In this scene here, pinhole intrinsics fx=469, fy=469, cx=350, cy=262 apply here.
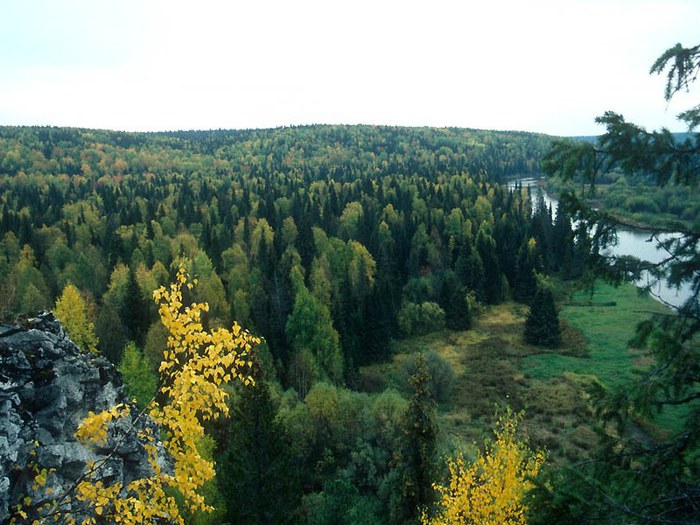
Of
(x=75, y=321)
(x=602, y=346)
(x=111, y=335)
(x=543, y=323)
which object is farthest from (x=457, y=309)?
(x=75, y=321)

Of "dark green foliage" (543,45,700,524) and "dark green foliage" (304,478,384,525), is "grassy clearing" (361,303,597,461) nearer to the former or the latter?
"dark green foliage" (304,478,384,525)

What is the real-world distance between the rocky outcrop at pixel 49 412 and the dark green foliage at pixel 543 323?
5163 cm

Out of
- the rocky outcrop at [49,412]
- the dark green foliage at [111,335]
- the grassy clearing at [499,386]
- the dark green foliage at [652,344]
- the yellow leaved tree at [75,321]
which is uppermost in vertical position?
the dark green foliage at [652,344]

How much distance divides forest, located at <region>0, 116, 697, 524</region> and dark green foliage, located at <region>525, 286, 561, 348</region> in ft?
0.55

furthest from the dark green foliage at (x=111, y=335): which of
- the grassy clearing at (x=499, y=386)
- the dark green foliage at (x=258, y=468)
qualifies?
the dark green foliage at (x=258, y=468)

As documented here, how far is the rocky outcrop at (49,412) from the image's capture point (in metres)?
7.16

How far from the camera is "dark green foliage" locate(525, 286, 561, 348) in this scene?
177 feet

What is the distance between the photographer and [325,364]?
4325cm

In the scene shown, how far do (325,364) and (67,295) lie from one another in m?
22.6

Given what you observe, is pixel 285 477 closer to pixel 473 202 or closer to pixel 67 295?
pixel 67 295

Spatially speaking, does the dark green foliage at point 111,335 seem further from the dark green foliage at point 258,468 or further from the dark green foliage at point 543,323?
the dark green foliage at point 543,323

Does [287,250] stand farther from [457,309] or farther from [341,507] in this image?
[341,507]

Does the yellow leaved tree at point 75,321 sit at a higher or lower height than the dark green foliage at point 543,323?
higher

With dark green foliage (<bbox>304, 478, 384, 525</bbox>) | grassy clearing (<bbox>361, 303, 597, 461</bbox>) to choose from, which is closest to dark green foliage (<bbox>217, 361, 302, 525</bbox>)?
dark green foliage (<bbox>304, 478, 384, 525</bbox>)
